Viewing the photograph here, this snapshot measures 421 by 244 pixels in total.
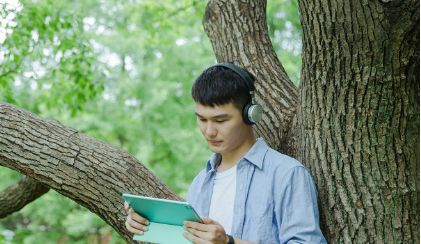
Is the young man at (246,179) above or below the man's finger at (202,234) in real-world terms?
above

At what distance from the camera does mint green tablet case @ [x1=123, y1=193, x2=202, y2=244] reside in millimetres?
2684

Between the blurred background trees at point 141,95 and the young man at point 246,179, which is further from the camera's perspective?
the blurred background trees at point 141,95

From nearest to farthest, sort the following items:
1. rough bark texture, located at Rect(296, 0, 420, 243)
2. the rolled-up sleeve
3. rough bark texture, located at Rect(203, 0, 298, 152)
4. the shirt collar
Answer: the rolled-up sleeve, rough bark texture, located at Rect(296, 0, 420, 243), the shirt collar, rough bark texture, located at Rect(203, 0, 298, 152)

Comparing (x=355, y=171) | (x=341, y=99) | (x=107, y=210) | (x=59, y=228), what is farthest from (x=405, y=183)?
(x=59, y=228)

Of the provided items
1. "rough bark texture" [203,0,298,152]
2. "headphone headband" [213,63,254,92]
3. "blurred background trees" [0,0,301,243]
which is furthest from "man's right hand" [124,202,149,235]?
"blurred background trees" [0,0,301,243]

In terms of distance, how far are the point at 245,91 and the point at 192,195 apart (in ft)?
1.84

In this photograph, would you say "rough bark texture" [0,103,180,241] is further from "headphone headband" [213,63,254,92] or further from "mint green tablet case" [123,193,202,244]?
"headphone headband" [213,63,254,92]

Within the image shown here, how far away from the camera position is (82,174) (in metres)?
3.47

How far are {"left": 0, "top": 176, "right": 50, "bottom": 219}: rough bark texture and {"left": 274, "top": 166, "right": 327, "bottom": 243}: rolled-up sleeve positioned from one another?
2.28 m

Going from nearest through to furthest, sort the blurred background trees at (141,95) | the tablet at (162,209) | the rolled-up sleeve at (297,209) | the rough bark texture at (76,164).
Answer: the tablet at (162,209)
the rolled-up sleeve at (297,209)
the rough bark texture at (76,164)
the blurred background trees at (141,95)

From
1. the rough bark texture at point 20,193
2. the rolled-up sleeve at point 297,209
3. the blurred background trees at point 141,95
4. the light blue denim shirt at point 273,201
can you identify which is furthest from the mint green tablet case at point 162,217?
the blurred background trees at point 141,95

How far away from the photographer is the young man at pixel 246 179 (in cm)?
287

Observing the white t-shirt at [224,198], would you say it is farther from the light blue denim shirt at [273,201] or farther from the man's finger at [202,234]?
the man's finger at [202,234]

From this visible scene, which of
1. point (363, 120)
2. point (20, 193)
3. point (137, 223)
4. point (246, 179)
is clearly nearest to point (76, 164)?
point (137, 223)
